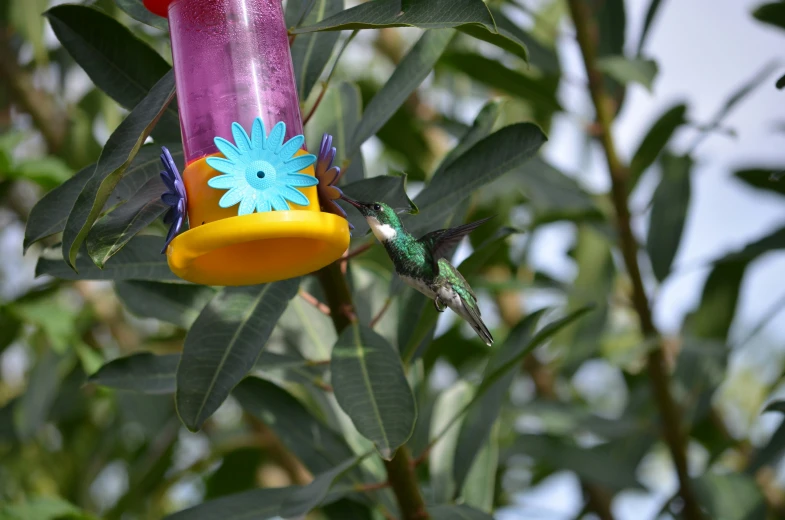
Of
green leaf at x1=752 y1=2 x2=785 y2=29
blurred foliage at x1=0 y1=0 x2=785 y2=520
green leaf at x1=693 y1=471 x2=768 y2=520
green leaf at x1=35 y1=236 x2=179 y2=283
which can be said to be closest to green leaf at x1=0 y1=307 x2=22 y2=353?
blurred foliage at x1=0 y1=0 x2=785 y2=520

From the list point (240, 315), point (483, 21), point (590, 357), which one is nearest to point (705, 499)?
point (590, 357)

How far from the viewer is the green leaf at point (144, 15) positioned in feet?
3.73

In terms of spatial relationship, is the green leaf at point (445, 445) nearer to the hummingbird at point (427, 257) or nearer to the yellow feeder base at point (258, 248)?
the hummingbird at point (427, 257)

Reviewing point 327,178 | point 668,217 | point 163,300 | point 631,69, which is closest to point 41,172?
point 163,300

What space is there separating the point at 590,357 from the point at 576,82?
64 centimetres

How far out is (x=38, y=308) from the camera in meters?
1.85

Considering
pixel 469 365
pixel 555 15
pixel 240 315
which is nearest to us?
pixel 240 315

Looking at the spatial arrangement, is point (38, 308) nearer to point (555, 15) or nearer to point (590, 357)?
point (590, 357)

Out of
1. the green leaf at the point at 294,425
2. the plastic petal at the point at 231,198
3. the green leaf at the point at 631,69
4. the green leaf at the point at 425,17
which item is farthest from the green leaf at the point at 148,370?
the green leaf at the point at 631,69

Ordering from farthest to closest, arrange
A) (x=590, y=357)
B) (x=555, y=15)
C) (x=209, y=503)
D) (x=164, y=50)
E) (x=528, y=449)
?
(x=555, y=15) < (x=590, y=357) < (x=528, y=449) < (x=164, y=50) < (x=209, y=503)

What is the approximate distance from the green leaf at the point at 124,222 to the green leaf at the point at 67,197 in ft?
0.07

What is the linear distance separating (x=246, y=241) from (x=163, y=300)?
1.37 ft

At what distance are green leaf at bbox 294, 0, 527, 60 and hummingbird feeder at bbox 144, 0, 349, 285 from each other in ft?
0.38

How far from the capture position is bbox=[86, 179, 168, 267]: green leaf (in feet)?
3.04
